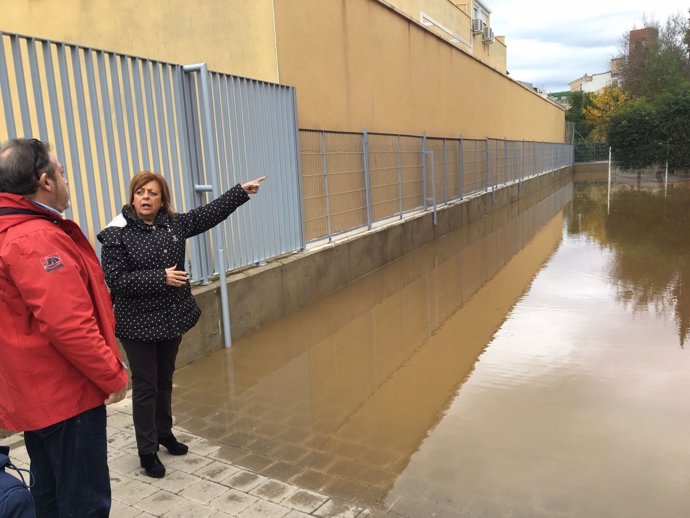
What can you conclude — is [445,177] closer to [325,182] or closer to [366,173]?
[366,173]

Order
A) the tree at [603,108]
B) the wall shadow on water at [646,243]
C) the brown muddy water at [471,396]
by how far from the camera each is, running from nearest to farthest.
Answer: the brown muddy water at [471,396] → the wall shadow on water at [646,243] → the tree at [603,108]

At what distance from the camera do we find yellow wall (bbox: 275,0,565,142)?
7910mm

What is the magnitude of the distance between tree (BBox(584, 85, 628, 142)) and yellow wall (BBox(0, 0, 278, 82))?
44.2 metres

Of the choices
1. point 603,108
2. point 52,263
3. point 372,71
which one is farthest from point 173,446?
point 603,108

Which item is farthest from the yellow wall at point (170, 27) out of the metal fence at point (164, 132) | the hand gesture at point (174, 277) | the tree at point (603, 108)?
the tree at point (603, 108)

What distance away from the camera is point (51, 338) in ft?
6.47

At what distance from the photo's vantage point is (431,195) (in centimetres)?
1260

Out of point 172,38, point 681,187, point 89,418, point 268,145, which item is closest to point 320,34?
point 172,38

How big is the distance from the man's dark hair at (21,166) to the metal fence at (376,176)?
5.30m

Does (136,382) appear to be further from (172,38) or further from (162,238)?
(172,38)

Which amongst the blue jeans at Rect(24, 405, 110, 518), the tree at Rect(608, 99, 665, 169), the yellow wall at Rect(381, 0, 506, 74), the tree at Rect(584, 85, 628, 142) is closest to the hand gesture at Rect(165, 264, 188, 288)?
the blue jeans at Rect(24, 405, 110, 518)

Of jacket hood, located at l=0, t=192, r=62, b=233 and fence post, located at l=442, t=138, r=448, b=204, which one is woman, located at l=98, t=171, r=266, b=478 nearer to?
jacket hood, located at l=0, t=192, r=62, b=233

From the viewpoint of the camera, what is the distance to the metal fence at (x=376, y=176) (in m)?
7.78

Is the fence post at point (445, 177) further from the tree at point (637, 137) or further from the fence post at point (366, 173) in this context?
the tree at point (637, 137)
